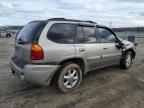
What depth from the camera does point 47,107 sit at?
3.90m

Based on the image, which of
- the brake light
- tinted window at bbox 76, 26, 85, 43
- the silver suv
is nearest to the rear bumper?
the silver suv

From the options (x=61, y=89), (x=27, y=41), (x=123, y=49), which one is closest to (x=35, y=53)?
(x=27, y=41)

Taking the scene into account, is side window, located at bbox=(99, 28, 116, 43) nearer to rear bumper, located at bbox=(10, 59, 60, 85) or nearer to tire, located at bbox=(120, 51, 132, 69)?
tire, located at bbox=(120, 51, 132, 69)

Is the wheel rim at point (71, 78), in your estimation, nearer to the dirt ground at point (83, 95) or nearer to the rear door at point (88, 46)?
the dirt ground at point (83, 95)

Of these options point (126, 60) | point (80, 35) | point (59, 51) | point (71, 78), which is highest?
point (80, 35)

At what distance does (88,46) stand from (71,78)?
A: 98 centimetres

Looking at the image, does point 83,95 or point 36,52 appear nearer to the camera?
point 36,52

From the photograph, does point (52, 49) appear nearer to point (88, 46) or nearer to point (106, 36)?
point (88, 46)

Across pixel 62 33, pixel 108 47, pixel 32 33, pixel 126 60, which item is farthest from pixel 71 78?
pixel 126 60

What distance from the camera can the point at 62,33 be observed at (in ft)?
14.9

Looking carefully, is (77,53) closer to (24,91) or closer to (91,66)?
(91,66)

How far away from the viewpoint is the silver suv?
4.10 metres

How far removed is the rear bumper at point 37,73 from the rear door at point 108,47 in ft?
6.22

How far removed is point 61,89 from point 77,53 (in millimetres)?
961
